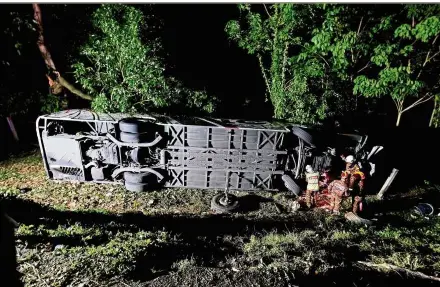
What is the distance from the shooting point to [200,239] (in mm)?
7168

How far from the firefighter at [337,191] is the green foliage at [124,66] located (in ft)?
→ 23.0

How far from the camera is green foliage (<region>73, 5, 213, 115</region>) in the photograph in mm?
10438

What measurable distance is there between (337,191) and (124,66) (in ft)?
29.4

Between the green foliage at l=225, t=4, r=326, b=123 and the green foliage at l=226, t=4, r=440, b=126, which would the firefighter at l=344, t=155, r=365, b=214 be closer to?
the green foliage at l=226, t=4, r=440, b=126

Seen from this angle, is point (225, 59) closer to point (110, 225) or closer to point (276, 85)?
point (276, 85)

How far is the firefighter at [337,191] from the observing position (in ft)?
27.8

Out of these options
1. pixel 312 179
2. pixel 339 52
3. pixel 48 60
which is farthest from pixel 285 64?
pixel 48 60

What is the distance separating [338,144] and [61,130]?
9832mm

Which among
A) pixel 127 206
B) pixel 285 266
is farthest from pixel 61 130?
pixel 285 266

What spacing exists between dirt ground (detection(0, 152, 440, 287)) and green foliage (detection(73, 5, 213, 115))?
12.3ft

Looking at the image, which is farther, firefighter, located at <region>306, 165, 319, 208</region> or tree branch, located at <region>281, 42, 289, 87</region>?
tree branch, located at <region>281, 42, 289, 87</region>

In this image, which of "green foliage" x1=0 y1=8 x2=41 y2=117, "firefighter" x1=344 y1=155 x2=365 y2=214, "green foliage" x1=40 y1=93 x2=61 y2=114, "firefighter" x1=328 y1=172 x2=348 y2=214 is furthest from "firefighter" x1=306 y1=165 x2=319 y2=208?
"green foliage" x1=40 y1=93 x2=61 y2=114

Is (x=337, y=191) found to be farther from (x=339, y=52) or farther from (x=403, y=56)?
(x=403, y=56)

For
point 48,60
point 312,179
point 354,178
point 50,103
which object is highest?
point 48,60
